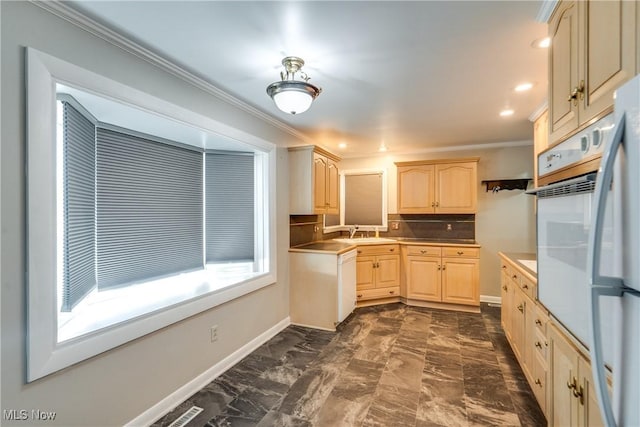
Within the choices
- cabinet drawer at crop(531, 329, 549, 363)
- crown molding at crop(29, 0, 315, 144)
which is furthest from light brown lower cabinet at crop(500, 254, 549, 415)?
crown molding at crop(29, 0, 315, 144)

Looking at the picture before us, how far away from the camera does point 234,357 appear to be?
8.54ft

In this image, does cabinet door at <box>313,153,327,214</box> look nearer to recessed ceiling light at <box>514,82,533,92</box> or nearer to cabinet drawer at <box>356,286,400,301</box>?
cabinet drawer at <box>356,286,400,301</box>

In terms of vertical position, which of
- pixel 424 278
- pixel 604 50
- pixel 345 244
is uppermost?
pixel 604 50

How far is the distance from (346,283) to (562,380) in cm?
242

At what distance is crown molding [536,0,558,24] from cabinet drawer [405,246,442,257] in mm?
3115

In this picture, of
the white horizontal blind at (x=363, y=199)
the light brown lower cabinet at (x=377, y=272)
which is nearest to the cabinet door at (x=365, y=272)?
the light brown lower cabinet at (x=377, y=272)

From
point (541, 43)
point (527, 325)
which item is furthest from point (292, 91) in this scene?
point (527, 325)

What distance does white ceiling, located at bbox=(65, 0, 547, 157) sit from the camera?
1445 mm

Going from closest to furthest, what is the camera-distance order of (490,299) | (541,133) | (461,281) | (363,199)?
(541,133) → (461,281) → (490,299) → (363,199)

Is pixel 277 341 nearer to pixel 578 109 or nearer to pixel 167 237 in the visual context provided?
pixel 167 237

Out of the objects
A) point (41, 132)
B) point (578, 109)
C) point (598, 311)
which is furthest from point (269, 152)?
point (598, 311)

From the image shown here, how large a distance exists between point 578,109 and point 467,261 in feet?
10.6

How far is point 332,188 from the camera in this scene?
4.05m

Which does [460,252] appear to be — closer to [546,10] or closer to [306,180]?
[306,180]
